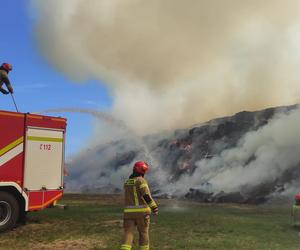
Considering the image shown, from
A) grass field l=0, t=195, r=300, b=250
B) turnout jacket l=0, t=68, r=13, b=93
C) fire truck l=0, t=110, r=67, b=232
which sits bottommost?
grass field l=0, t=195, r=300, b=250

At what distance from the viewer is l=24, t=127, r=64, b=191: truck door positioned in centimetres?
1295

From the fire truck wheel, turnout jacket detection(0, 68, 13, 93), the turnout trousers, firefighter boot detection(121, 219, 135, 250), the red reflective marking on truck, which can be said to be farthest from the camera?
turnout jacket detection(0, 68, 13, 93)

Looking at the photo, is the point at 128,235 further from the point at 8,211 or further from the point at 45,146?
→ the point at 45,146

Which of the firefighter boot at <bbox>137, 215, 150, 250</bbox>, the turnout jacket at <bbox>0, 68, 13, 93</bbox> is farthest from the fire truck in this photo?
the firefighter boot at <bbox>137, 215, 150, 250</bbox>

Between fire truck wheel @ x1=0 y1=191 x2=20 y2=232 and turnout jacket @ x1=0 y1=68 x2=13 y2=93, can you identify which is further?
turnout jacket @ x1=0 y1=68 x2=13 y2=93

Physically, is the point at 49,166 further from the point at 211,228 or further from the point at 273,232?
the point at 273,232

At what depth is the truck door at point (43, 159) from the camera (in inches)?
510

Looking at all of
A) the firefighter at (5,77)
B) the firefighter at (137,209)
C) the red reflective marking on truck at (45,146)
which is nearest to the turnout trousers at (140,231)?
the firefighter at (137,209)

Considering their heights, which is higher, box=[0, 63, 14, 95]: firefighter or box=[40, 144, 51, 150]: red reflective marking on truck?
box=[0, 63, 14, 95]: firefighter

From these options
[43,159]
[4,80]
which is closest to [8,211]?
[43,159]

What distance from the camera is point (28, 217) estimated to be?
1488 cm

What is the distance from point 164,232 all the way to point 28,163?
4.25 metres

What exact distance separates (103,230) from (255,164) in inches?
763

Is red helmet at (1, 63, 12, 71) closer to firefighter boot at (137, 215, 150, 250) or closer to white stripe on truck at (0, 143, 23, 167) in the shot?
white stripe on truck at (0, 143, 23, 167)
